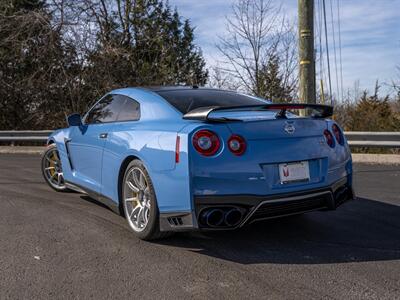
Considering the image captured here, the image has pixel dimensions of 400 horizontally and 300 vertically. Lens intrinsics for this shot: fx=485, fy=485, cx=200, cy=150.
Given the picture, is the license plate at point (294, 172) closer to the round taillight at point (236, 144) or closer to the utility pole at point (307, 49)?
the round taillight at point (236, 144)

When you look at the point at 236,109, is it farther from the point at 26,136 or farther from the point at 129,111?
the point at 26,136

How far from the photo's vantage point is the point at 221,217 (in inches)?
146

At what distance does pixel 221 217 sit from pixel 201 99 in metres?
1.36

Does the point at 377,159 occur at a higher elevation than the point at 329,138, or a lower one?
lower

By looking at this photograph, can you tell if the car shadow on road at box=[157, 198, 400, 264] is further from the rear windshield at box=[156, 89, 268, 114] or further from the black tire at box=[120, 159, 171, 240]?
the rear windshield at box=[156, 89, 268, 114]

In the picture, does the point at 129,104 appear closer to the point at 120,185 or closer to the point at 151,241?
the point at 120,185

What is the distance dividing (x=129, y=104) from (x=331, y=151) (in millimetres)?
1998

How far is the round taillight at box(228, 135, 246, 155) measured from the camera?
3684 mm

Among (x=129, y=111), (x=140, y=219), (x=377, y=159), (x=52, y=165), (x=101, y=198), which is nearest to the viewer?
(x=140, y=219)

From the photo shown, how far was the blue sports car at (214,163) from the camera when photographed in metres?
3.65

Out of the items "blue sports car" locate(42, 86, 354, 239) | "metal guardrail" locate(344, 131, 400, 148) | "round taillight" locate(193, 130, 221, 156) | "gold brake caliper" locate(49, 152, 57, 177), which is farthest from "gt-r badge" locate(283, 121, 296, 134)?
"metal guardrail" locate(344, 131, 400, 148)


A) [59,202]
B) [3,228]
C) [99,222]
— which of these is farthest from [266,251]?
Result: [59,202]

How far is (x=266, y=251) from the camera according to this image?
390 centimetres

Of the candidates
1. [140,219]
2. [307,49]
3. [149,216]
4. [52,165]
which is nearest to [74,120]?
[52,165]
